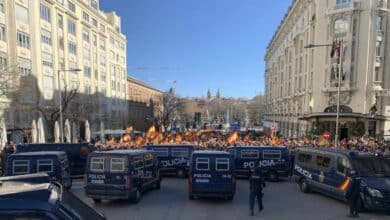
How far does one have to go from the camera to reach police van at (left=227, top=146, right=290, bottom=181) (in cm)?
1557

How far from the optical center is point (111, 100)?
5744 centimetres

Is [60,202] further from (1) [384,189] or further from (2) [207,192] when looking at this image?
(1) [384,189]

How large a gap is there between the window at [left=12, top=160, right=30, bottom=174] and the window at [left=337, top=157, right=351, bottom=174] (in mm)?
13339

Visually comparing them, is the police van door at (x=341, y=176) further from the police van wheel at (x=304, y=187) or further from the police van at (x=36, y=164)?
the police van at (x=36, y=164)

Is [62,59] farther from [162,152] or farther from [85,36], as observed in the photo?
[162,152]

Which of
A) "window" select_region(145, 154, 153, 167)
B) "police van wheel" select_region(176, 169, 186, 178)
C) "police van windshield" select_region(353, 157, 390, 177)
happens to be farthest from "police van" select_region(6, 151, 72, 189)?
"police van windshield" select_region(353, 157, 390, 177)

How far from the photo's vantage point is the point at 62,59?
39969 mm

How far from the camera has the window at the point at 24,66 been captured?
31.3 meters

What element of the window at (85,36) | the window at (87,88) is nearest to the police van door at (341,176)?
the window at (87,88)

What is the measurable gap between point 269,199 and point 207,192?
10.2 feet

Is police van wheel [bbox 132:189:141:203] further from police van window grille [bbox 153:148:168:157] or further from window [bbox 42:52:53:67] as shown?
window [bbox 42:52:53:67]

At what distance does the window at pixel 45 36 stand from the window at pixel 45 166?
29868mm

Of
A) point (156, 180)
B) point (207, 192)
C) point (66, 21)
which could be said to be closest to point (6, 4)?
point (66, 21)

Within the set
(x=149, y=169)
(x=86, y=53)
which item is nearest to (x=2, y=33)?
(x=86, y=53)
